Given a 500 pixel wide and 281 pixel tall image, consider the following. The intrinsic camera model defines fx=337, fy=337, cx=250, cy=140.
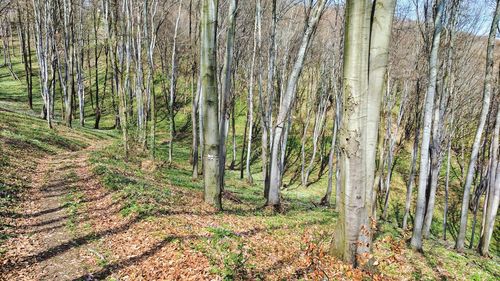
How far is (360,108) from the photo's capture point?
5660 millimetres

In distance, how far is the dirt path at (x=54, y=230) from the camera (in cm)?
639

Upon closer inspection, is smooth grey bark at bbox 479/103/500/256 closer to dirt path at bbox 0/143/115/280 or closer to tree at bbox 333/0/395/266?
tree at bbox 333/0/395/266

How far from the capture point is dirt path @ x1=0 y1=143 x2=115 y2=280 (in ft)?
21.0

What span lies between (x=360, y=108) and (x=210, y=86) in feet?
16.0

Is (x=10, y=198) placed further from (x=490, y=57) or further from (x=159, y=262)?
(x=490, y=57)

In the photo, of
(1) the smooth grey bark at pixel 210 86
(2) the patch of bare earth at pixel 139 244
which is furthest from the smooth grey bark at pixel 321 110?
(1) the smooth grey bark at pixel 210 86

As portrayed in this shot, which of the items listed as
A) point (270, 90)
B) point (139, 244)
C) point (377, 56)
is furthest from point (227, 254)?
point (270, 90)

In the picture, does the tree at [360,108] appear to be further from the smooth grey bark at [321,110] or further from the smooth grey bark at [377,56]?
the smooth grey bark at [321,110]

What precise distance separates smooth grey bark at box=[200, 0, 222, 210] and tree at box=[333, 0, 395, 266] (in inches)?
180

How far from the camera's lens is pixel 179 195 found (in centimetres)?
1225

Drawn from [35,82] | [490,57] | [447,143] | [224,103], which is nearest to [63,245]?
[224,103]

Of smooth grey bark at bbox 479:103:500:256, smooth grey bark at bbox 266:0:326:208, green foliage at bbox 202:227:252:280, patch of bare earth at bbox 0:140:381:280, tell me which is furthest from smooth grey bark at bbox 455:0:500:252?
green foliage at bbox 202:227:252:280

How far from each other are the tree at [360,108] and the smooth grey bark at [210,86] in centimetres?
456

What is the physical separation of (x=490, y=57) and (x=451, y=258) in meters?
8.08
